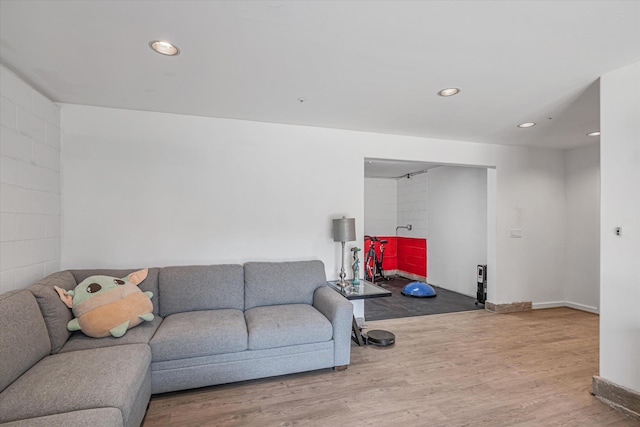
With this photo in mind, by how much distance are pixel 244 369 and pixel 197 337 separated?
47 centimetres

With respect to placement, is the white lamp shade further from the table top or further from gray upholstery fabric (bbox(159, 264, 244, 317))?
gray upholstery fabric (bbox(159, 264, 244, 317))

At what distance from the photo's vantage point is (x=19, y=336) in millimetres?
1731

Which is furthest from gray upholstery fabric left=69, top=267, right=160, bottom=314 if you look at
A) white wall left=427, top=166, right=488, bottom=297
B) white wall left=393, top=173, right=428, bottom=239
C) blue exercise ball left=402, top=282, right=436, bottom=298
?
white wall left=393, top=173, right=428, bottom=239

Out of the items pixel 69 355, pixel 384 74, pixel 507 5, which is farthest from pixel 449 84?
pixel 69 355

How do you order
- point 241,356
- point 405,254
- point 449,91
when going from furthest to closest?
point 405,254, point 449,91, point 241,356

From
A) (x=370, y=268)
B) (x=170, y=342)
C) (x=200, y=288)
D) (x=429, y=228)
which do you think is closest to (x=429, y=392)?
(x=170, y=342)

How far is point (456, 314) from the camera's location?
445cm

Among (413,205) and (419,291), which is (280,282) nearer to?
(419,291)

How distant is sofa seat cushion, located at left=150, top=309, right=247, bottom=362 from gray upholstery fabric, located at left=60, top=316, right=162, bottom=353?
0.07 m

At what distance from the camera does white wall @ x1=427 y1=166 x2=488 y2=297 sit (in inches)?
210

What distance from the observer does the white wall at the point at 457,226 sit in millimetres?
5332

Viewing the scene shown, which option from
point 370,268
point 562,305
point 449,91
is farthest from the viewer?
point 370,268

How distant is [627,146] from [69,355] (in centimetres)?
407

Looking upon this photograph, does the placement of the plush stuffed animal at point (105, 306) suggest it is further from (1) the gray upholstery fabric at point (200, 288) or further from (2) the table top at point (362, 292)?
(2) the table top at point (362, 292)
